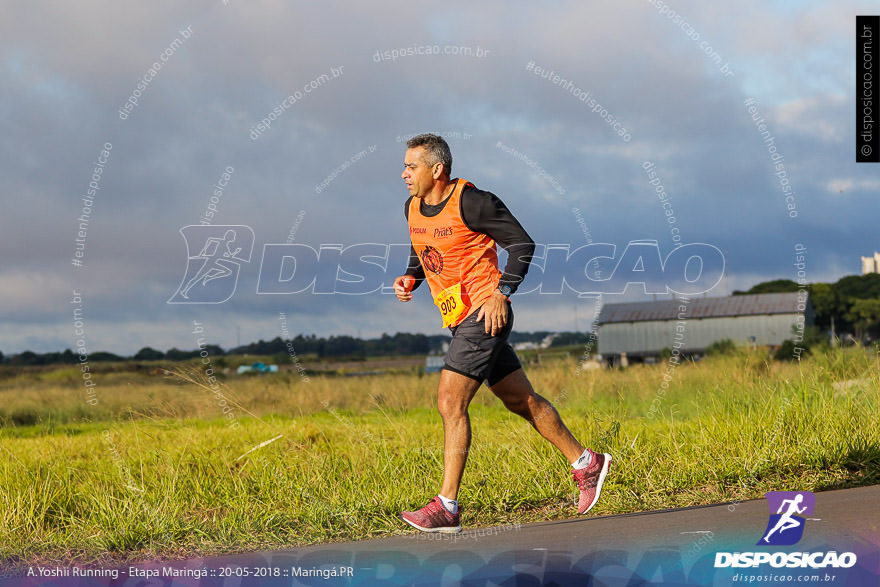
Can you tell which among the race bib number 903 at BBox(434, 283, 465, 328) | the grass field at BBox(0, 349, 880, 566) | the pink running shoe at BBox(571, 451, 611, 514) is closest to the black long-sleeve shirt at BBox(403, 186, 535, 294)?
the race bib number 903 at BBox(434, 283, 465, 328)

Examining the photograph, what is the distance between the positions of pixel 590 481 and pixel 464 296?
1494mm

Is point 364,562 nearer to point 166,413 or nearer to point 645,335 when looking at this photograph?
point 166,413

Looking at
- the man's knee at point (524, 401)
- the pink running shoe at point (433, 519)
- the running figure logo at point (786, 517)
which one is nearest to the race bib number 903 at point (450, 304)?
the man's knee at point (524, 401)

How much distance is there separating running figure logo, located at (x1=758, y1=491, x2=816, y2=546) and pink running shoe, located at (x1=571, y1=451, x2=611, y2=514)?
1.03m

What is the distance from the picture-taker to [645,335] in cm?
5216

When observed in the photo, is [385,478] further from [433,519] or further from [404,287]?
[404,287]

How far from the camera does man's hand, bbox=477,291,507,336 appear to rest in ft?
15.6

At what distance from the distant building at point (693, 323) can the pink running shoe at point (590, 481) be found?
46.3 metres

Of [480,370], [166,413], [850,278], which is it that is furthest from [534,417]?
[850,278]

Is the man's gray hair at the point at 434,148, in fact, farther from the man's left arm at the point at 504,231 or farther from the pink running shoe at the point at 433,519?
the pink running shoe at the point at 433,519

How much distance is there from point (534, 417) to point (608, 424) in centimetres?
243

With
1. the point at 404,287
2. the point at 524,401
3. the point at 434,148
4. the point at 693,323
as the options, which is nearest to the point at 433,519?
the point at 524,401

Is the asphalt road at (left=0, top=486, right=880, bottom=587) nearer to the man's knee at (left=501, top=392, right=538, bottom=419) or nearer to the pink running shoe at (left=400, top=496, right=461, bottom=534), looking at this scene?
the pink running shoe at (left=400, top=496, right=461, bottom=534)

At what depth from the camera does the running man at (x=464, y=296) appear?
15.9 ft
